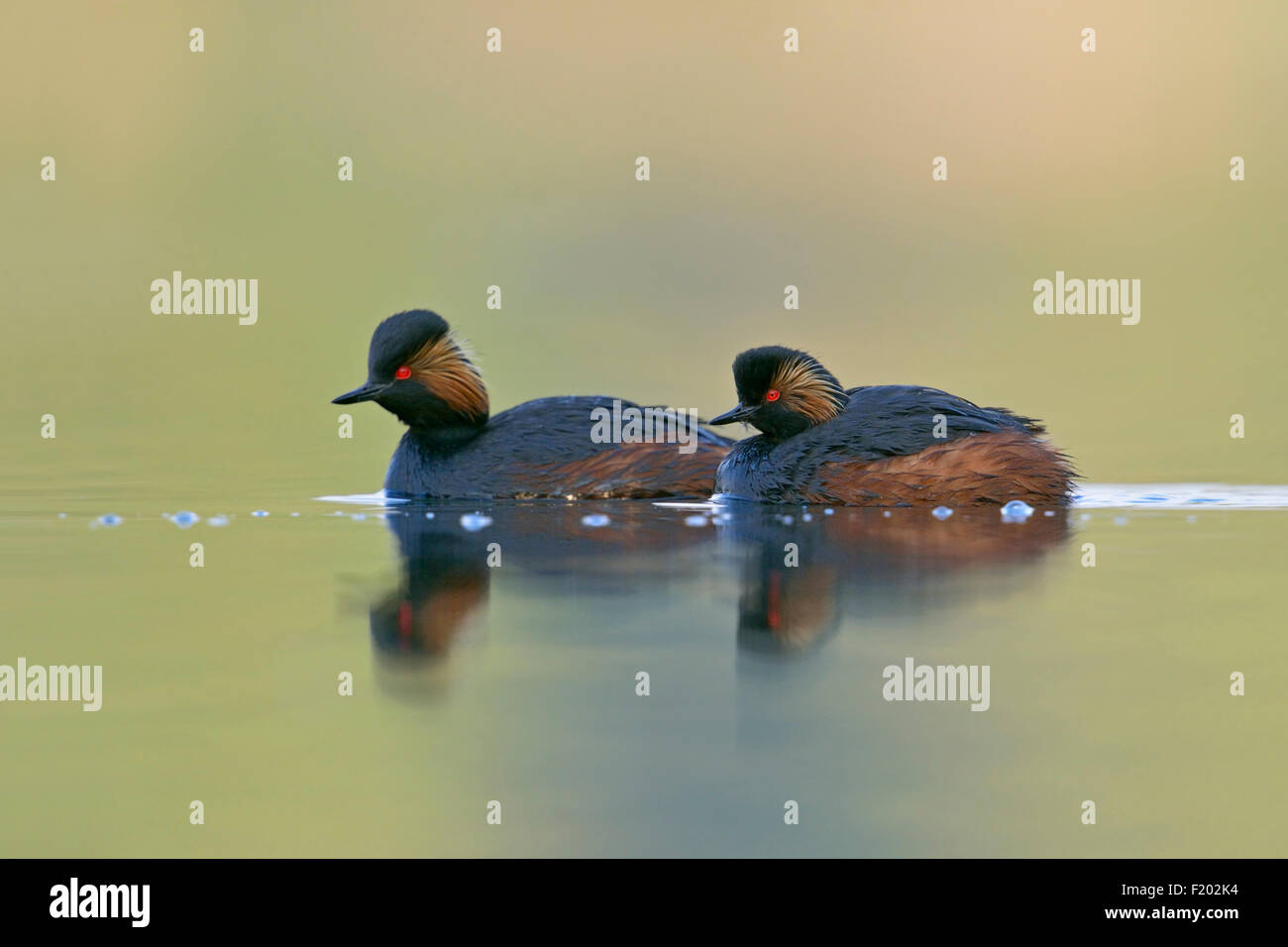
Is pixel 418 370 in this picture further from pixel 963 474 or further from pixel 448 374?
pixel 963 474

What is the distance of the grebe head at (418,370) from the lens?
39.3ft

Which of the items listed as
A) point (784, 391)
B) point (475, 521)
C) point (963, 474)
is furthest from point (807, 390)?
point (475, 521)

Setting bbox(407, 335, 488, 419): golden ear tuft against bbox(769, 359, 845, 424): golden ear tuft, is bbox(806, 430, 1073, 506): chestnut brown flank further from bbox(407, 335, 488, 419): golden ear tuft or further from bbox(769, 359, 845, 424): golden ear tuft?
bbox(407, 335, 488, 419): golden ear tuft

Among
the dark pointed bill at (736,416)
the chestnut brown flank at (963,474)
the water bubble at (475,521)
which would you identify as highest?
the dark pointed bill at (736,416)

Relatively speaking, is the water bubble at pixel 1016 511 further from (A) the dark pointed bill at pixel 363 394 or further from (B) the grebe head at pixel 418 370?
(A) the dark pointed bill at pixel 363 394

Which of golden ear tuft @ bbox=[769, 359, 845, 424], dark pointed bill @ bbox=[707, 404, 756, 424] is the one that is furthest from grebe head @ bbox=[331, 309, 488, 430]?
golden ear tuft @ bbox=[769, 359, 845, 424]

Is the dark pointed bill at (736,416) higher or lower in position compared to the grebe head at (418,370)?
lower

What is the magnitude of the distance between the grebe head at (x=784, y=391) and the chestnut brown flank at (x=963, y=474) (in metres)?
0.55

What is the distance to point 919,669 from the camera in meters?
5.55

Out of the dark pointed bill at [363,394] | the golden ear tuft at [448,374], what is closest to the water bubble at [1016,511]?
the golden ear tuft at [448,374]

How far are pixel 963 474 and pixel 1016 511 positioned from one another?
0.45 metres

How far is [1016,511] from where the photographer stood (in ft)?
34.3

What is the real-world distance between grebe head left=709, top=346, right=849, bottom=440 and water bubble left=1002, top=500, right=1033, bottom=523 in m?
1.43

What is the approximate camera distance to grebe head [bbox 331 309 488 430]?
11977 mm
